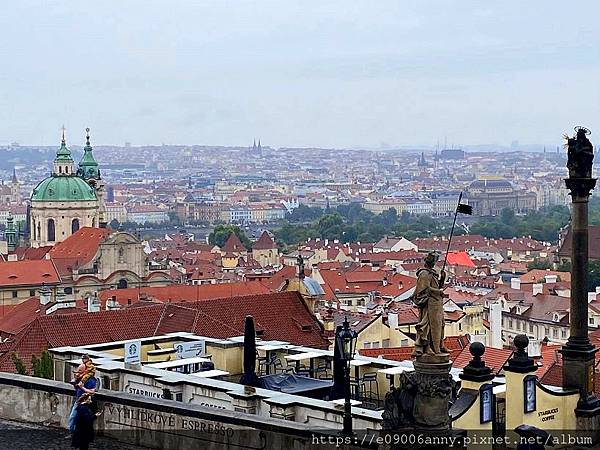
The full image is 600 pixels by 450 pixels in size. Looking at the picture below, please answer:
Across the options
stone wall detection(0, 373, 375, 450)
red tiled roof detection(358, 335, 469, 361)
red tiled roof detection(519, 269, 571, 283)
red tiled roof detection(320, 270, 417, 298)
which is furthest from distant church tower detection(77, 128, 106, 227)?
stone wall detection(0, 373, 375, 450)

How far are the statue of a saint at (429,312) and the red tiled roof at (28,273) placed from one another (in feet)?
198

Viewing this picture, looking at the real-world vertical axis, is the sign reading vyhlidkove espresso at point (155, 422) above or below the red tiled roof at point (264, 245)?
above

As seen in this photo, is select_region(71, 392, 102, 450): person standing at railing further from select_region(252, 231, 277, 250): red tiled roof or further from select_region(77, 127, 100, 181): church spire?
select_region(252, 231, 277, 250): red tiled roof

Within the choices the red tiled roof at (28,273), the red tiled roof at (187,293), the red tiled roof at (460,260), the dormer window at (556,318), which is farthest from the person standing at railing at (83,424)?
the red tiled roof at (460,260)

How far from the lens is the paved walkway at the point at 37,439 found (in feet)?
50.0

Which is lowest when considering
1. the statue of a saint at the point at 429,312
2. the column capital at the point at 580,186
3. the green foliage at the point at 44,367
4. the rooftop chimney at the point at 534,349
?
the rooftop chimney at the point at 534,349

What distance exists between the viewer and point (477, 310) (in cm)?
6094

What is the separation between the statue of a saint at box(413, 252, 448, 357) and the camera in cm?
1310

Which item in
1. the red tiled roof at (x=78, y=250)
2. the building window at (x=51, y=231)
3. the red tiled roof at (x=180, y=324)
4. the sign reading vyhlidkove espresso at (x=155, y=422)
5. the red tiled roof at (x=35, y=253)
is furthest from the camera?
the building window at (x=51, y=231)

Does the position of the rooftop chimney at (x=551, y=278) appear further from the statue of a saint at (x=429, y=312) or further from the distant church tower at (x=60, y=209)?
the statue of a saint at (x=429, y=312)

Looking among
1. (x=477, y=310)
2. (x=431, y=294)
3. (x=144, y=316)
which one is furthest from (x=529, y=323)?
(x=431, y=294)

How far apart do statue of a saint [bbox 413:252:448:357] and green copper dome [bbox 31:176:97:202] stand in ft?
269

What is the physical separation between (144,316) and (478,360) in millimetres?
19319

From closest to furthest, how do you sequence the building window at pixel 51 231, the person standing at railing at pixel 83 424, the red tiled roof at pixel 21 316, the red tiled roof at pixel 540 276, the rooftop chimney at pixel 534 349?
Answer: the person standing at railing at pixel 83 424 < the rooftop chimney at pixel 534 349 < the red tiled roof at pixel 21 316 < the red tiled roof at pixel 540 276 < the building window at pixel 51 231
